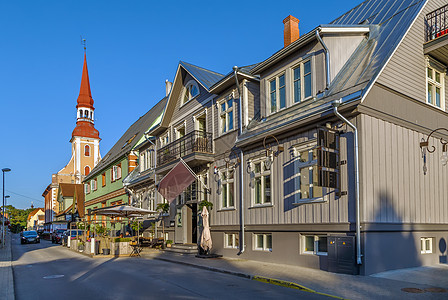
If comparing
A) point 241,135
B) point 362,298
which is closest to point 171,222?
point 241,135

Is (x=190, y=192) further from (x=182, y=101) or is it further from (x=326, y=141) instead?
(x=326, y=141)

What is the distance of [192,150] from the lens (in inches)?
773

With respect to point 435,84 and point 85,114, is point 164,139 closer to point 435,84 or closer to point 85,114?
point 435,84

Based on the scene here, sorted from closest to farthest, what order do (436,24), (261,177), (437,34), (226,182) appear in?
(437,34)
(436,24)
(261,177)
(226,182)

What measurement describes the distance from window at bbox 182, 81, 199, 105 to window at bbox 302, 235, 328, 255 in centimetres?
1084

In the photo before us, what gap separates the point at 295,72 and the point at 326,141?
398 centimetres

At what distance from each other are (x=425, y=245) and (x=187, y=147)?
11.6 metres

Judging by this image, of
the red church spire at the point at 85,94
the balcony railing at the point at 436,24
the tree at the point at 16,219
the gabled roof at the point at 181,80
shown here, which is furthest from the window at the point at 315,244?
the tree at the point at 16,219

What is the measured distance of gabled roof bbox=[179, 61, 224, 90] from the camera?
2048cm

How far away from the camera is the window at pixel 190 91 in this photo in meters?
21.9

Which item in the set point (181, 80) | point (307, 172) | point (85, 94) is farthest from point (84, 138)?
point (307, 172)

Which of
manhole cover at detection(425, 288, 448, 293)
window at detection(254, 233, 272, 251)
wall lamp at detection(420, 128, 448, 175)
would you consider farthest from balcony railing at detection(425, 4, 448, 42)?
window at detection(254, 233, 272, 251)

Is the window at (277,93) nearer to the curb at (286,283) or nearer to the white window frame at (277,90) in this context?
the white window frame at (277,90)

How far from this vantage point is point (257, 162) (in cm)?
1625
